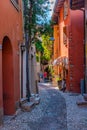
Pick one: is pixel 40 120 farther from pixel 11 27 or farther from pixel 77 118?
pixel 11 27

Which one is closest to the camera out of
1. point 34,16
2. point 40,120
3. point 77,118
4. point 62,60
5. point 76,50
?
point 77,118

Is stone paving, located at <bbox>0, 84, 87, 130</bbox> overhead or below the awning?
below

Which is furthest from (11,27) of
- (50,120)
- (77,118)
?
(77,118)

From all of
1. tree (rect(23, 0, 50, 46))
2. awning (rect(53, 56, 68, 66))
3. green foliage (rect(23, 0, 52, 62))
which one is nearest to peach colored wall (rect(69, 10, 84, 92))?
awning (rect(53, 56, 68, 66))

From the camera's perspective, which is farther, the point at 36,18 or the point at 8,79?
the point at 36,18

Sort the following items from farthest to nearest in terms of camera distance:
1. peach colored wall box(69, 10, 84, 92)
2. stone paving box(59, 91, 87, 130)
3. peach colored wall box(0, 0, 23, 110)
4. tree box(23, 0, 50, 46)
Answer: peach colored wall box(69, 10, 84, 92), tree box(23, 0, 50, 46), peach colored wall box(0, 0, 23, 110), stone paving box(59, 91, 87, 130)

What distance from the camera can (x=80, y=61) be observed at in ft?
70.9

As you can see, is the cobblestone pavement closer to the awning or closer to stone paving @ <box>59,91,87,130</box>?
stone paving @ <box>59,91,87,130</box>

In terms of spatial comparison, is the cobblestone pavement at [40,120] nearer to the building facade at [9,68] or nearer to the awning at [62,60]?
the building facade at [9,68]

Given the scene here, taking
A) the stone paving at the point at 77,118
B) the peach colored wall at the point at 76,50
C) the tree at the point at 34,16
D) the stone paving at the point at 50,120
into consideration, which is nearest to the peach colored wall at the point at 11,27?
the stone paving at the point at 50,120

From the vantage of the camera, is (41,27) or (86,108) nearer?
(86,108)

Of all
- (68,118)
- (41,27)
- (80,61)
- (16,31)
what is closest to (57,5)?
(80,61)

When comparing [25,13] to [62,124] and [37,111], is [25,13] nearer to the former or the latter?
[37,111]

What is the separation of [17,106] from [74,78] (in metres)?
9.25
